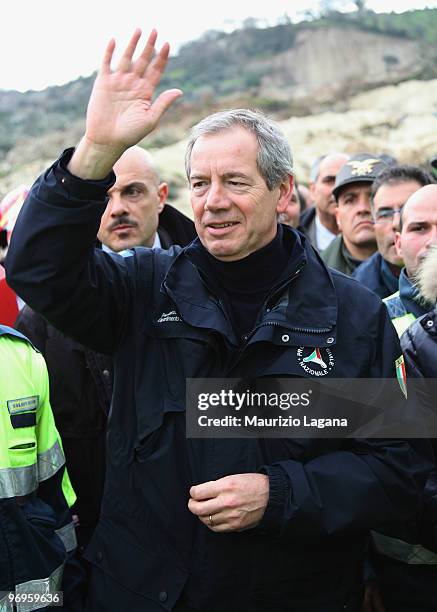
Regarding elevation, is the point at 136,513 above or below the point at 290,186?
below

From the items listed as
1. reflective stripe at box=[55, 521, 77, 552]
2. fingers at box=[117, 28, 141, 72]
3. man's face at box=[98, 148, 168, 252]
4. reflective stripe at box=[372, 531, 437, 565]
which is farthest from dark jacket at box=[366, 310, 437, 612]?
man's face at box=[98, 148, 168, 252]

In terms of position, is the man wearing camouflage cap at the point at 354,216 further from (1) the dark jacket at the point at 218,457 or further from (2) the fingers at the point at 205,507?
(2) the fingers at the point at 205,507

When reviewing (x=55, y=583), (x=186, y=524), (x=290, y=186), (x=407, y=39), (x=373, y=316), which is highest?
(x=407, y=39)

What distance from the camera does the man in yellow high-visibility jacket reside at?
2537 mm

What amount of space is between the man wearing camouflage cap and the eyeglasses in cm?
56

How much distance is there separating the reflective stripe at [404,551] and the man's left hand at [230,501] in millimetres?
978

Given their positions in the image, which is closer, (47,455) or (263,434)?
(263,434)

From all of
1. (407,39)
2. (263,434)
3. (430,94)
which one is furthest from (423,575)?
(407,39)

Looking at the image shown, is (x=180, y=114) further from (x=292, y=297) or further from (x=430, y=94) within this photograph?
(x=292, y=297)

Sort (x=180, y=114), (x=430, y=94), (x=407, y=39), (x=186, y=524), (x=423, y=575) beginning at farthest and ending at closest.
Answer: (x=407, y=39), (x=180, y=114), (x=430, y=94), (x=423, y=575), (x=186, y=524)

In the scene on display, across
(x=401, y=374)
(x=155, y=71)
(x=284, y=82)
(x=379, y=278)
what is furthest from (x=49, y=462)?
(x=284, y=82)

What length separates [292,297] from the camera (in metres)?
2.67

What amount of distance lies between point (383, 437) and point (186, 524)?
0.70m

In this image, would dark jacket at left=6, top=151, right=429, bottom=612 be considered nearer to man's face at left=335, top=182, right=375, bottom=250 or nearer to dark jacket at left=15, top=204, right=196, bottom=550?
dark jacket at left=15, top=204, right=196, bottom=550
